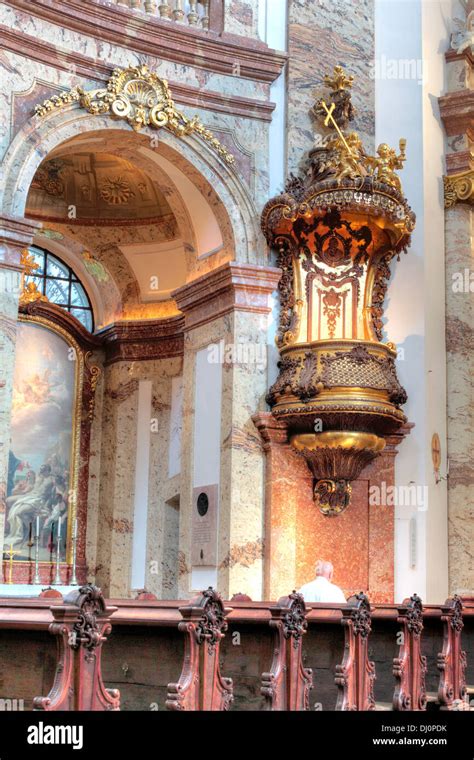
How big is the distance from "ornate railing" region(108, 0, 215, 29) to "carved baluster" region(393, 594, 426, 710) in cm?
717

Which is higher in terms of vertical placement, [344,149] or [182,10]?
[182,10]

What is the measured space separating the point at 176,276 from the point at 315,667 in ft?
27.2

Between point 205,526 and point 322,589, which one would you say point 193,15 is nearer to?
point 205,526

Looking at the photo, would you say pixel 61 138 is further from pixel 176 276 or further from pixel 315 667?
pixel 315 667

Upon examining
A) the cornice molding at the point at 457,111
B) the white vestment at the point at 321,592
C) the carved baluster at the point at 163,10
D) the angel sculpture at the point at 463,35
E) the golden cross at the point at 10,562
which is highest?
the angel sculpture at the point at 463,35

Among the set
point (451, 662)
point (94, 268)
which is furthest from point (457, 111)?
point (451, 662)

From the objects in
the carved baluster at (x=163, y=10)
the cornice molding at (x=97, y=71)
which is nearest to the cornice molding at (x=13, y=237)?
the cornice molding at (x=97, y=71)

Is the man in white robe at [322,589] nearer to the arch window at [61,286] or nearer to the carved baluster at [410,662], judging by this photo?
the carved baluster at [410,662]

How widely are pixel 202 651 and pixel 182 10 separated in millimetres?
8431

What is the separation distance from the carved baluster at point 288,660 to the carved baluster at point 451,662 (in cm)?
172

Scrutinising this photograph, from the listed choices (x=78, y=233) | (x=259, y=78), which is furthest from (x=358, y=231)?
(x=78, y=233)

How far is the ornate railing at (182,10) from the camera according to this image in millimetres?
11922

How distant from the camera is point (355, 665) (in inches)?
258

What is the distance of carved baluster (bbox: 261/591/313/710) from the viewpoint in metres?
6.07
